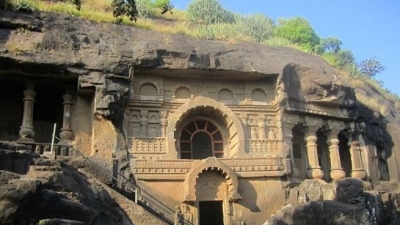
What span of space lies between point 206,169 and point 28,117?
21.3ft

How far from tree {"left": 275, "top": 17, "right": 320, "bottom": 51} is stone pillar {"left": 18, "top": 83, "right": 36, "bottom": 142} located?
2705cm

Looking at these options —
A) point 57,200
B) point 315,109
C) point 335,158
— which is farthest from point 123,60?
point 335,158

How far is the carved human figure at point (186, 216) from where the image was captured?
1508cm

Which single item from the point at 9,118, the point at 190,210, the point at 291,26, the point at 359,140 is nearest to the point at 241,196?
the point at 190,210

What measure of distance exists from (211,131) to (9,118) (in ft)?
25.5

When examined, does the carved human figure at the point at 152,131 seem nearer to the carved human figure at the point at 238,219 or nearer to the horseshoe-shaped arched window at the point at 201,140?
the horseshoe-shaped arched window at the point at 201,140

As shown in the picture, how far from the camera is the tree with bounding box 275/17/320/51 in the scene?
40219 millimetres

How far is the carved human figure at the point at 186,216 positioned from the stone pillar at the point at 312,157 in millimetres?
5508

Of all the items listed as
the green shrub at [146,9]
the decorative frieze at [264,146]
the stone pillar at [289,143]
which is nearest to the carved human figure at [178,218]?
the decorative frieze at [264,146]

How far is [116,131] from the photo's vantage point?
15922 mm

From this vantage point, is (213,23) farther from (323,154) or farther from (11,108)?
(11,108)

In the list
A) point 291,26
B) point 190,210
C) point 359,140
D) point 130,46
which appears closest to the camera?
point 190,210

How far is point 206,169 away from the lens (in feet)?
51.9

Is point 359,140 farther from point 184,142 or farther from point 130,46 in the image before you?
point 130,46
